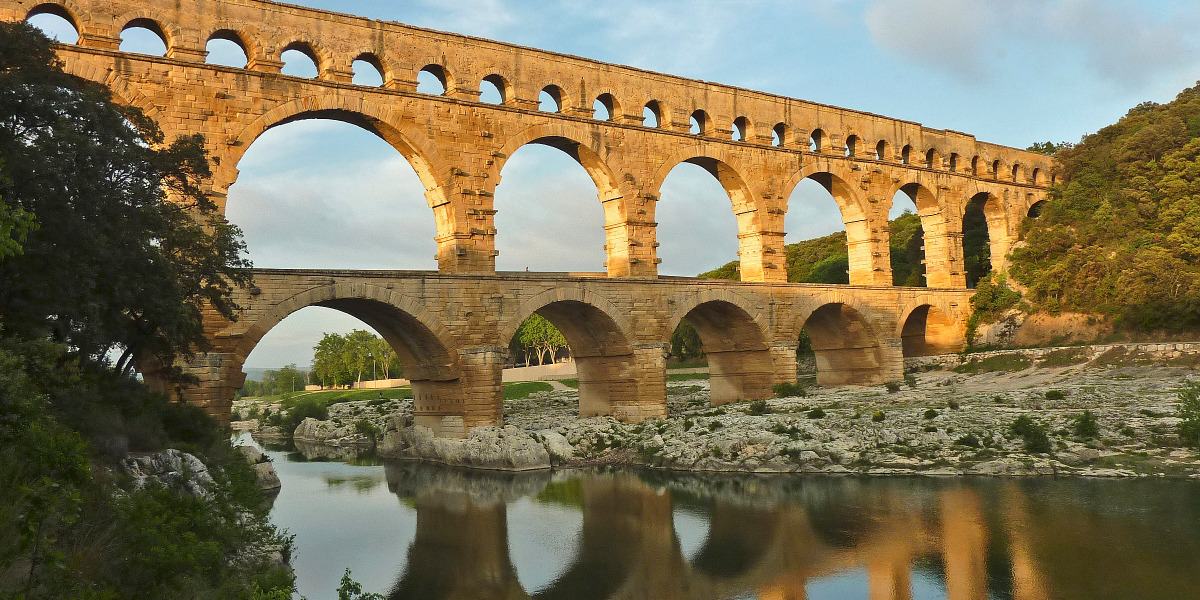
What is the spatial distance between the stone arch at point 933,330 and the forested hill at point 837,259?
8775mm

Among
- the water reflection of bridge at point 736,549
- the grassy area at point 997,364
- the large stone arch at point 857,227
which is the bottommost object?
the water reflection of bridge at point 736,549

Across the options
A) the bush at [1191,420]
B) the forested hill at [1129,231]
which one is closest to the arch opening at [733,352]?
the bush at [1191,420]

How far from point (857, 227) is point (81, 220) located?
98.0ft

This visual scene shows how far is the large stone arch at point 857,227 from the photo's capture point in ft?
115

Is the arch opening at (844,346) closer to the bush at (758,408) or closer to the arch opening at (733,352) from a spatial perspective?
the arch opening at (733,352)

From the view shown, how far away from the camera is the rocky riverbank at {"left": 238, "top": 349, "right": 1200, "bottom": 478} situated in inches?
790

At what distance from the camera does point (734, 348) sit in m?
32.1

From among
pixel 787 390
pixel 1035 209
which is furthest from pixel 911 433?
pixel 1035 209

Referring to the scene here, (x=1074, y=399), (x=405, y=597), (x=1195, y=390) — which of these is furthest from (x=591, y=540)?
(x=1074, y=399)

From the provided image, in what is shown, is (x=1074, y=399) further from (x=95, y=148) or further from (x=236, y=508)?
(x=95, y=148)

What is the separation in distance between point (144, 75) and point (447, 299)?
9374mm

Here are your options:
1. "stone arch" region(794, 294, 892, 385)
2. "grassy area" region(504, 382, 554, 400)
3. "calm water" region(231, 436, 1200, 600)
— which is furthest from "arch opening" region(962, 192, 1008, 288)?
"calm water" region(231, 436, 1200, 600)

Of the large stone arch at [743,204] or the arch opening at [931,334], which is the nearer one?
the large stone arch at [743,204]

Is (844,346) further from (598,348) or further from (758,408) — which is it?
(598,348)
